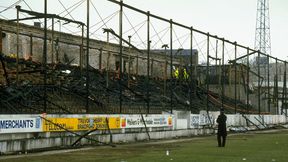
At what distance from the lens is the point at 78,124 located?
26141 mm

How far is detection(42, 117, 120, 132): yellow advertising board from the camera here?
24.1m

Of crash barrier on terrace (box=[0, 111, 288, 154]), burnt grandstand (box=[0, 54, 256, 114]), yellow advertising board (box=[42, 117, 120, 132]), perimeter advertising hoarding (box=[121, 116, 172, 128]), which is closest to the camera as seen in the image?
crash barrier on terrace (box=[0, 111, 288, 154])

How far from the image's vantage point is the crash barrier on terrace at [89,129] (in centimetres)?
2184

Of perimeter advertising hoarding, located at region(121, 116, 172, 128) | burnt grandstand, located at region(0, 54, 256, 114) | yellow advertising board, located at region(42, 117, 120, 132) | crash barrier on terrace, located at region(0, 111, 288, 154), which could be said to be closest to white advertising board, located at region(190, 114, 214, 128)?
Answer: crash barrier on terrace, located at region(0, 111, 288, 154)

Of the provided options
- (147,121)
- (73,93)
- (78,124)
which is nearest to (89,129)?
(78,124)

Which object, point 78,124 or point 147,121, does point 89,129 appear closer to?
point 78,124

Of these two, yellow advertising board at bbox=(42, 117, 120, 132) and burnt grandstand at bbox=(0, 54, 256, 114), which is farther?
burnt grandstand at bbox=(0, 54, 256, 114)

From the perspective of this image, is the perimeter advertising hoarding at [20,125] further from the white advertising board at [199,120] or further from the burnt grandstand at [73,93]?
the white advertising board at [199,120]

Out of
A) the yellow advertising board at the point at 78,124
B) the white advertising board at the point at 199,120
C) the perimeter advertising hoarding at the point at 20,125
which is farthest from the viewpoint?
the white advertising board at the point at 199,120

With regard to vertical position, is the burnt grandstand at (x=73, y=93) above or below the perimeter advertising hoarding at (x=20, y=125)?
above

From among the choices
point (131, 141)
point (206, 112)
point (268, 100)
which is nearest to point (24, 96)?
point (131, 141)

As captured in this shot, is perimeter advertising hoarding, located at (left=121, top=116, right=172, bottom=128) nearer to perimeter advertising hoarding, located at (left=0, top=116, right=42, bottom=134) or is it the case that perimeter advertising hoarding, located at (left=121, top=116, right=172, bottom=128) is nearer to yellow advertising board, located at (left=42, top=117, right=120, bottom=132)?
yellow advertising board, located at (left=42, top=117, right=120, bottom=132)

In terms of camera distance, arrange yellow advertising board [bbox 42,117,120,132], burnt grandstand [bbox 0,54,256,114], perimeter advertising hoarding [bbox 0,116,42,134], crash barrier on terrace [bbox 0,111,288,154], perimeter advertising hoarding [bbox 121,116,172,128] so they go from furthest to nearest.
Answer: perimeter advertising hoarding [bbox 121,116,172,128], burnt grandstand [bbox 0,54,256,114], yellow advertising board [bbox 42,117,120,132], crash barrier on terrace [bbox 0,111,288,154], perimeter advertising hoarding [bbox 0,116,42,134]

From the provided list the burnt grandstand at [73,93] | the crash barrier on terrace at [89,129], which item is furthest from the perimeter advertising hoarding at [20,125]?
the burnt grandstand at [73,93]
